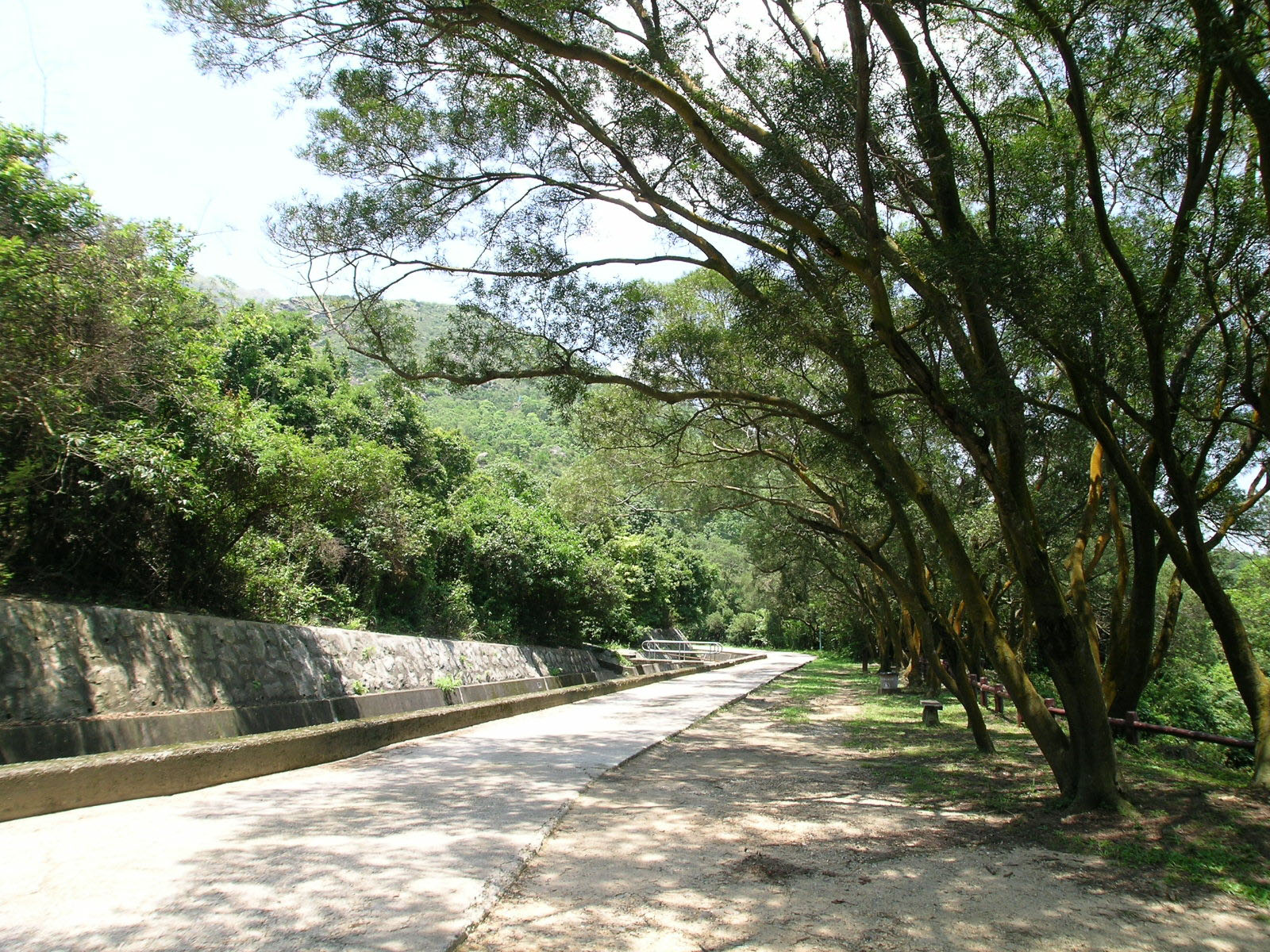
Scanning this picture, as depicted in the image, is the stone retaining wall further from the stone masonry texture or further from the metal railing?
the metal railing

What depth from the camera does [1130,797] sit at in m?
6.98

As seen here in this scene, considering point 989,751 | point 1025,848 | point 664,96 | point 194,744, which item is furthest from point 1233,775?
point 194,744

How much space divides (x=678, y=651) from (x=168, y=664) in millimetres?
28109

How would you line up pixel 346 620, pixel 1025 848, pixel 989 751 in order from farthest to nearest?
1. pixel 346 620
2. pixel 989 751
3. pixel 1025 848

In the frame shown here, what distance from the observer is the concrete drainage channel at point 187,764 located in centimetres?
517

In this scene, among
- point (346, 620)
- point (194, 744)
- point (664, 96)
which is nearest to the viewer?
point (194, 744)

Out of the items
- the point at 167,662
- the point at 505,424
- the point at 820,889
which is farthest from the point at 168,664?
the point at 505,424

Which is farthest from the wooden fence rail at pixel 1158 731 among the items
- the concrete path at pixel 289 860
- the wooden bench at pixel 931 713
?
the concrete path at pixel 289 860

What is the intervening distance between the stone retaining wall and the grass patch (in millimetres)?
6286

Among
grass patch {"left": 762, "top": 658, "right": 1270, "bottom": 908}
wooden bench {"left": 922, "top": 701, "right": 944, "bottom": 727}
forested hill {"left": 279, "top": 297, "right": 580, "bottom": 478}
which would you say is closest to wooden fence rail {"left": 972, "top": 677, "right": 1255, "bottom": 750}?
grass patch {"left": 762, "top": 658, "right": 1270, "bottom": 908}

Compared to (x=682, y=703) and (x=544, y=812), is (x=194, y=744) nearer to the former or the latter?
(x=544, y=812)

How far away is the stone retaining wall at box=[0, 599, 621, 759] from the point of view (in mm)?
6066

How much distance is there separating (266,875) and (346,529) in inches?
352

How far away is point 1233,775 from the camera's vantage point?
9.28m
